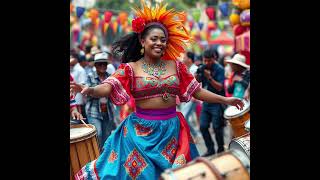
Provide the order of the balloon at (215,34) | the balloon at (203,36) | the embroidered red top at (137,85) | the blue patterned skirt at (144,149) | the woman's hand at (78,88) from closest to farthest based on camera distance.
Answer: the woman's hand at (78,88), the blue patterned skirt at (144,149), the embroidered red top at (137,85), the balloon at (215,34), the balloon at (203,36)

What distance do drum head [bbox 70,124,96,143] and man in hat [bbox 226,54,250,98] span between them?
3405 millimetres

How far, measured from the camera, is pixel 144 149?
476 centimetres

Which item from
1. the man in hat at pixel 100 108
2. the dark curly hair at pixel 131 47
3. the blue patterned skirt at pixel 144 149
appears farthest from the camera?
the man in hat at pixel 100 108

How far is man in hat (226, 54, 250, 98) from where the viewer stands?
332 inches

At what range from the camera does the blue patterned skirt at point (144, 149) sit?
4.73 meters

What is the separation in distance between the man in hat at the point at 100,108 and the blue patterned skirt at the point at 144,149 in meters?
2.48

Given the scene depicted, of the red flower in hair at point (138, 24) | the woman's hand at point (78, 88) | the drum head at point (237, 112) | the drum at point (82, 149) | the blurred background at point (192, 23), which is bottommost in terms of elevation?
the drum at point (82, 149)

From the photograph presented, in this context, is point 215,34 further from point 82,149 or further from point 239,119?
point 82,149

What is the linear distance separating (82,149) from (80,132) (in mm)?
232

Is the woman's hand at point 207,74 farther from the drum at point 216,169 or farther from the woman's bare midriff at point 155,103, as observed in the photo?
the drum at point 216,169

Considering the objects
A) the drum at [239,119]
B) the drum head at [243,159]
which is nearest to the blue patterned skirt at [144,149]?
the drum head at [243,159]

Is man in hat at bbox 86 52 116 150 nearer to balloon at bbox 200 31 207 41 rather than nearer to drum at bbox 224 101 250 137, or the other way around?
drum at bbox 224 101 250 137
